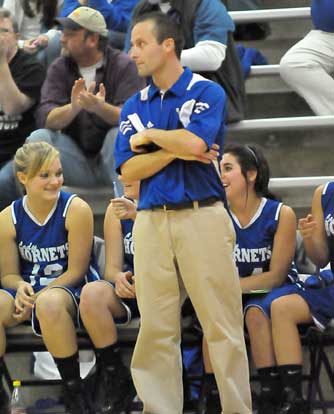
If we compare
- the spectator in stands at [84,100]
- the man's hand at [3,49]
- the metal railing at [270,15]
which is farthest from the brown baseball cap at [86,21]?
the metal railing at [270,15]

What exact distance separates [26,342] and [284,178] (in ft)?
5.77

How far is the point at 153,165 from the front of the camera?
4.22m

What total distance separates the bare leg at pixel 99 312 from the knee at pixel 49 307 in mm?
93

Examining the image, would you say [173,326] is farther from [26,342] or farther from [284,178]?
[284,178]

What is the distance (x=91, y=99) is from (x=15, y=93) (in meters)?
0.65

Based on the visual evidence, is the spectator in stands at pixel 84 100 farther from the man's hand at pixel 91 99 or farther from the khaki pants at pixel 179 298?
the khaki pants at pixel 179 298

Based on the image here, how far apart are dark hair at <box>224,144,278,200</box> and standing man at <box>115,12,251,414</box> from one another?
2.11 ft

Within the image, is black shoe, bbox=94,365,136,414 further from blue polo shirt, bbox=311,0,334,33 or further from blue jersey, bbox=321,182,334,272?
blue polo shirt, bbox=311,0,334,33

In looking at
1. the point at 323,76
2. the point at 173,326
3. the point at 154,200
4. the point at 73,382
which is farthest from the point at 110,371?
the point at 323,76

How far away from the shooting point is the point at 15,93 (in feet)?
19.6

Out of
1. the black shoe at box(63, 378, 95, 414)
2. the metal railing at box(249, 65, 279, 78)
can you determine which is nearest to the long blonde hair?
the black shoe at box(63, 378, 95, 414)

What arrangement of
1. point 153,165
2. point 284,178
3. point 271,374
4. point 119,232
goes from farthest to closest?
point 284,178 → point 119,232 → point 271,374 → point 153,165

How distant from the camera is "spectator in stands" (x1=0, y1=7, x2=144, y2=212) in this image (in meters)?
5.64

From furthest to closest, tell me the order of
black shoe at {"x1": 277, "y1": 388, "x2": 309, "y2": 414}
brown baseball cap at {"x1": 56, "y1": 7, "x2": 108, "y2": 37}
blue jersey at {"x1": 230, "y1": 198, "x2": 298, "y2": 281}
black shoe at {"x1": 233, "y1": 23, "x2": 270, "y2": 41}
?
black shoe at {"x1": 233, "y1": 23, "x2": 270, "y2": 41} < brown baseball cap at {"x1": 56, "y1": 7, "x2": 108, "y2": 37} < blue jersey at {"x1": 230, "y1": 198, "x2": 298, "y2": 281} < black shoe at {"x1": 277, "y1": 388, "x2": 309, "y2": 414}
